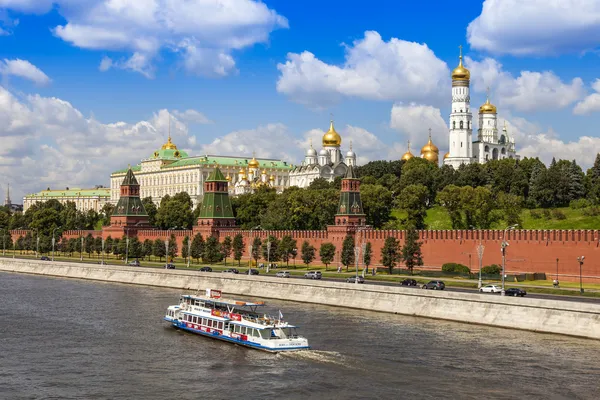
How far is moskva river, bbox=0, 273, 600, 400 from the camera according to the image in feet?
115

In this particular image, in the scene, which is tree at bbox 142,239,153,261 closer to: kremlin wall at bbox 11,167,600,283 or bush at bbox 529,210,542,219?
kremlin wall at bbox 11,167,600,283

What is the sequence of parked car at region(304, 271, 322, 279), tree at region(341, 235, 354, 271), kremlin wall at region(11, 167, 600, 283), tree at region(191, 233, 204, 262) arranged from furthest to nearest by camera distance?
tree at region(191, 233, 204, 262), tree at region(341, 235, 354, 271), parked car at region(304, 271, 322, 279), kremlin wall at region(11, 167, 600, 283)

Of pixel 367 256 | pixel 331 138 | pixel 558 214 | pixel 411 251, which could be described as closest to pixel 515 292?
pixel 411 251

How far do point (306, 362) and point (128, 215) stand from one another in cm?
8311

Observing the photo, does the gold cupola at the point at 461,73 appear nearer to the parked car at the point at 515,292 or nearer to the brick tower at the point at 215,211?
the brick tower at the point at 215,211

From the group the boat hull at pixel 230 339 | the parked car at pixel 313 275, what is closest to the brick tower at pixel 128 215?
the parked car at pixel 313 275

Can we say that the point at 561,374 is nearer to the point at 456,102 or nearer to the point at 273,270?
the point at 273,270

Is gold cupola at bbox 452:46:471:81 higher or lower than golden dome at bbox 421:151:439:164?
higher

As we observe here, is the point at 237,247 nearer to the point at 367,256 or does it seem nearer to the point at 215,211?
the point at 215,211

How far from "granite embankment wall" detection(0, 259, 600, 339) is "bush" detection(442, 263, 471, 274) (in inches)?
643

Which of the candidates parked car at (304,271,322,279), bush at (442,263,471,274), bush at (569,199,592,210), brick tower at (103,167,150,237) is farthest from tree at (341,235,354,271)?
brick tower at (103,167,150,237)

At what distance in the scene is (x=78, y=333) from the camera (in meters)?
49.8

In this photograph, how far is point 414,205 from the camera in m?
112

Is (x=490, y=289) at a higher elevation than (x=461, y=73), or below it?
below
